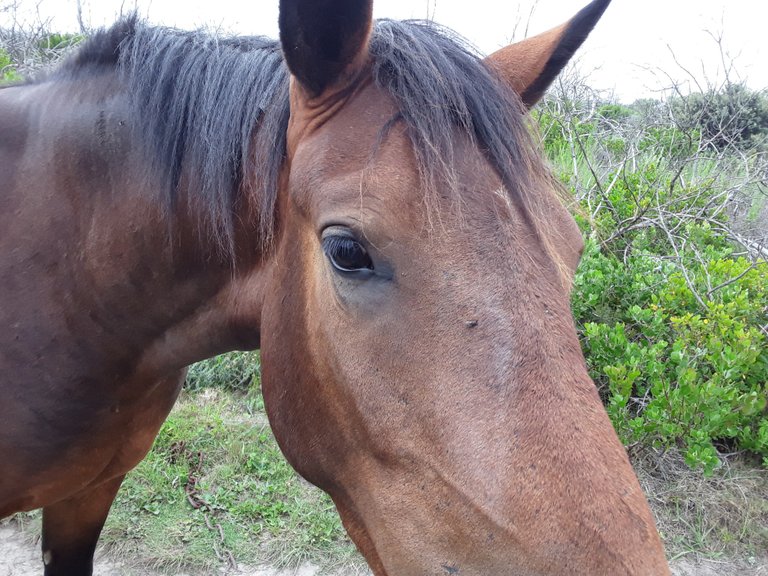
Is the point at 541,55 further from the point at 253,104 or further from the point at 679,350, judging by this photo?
the point at 679,350

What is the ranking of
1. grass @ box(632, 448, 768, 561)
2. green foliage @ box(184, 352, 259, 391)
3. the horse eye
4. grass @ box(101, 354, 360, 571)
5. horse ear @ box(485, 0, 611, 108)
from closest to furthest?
1. the horse eye
2. horse ear @ box(485, 0, 611, 108)
3. grass @ box(101, 354, 360, 571)
4. grass @ box(632, 448, 768, 561)
5. green foliage @ box(184, 352, 259, 391)

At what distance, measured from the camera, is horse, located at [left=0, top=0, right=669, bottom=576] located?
97 centimetres

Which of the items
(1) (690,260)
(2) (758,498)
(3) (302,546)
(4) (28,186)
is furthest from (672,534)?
(4) (28,186)

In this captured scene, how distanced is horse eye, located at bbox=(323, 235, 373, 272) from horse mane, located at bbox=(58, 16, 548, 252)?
196 mm

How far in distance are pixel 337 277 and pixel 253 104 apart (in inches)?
23.8

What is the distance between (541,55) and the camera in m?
1.47

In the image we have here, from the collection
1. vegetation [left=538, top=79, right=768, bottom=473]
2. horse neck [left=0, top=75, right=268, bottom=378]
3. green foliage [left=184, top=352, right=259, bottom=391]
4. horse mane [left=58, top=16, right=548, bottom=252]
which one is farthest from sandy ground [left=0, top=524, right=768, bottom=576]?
horse mane [left=58, top=16, right=548, bottom=252]

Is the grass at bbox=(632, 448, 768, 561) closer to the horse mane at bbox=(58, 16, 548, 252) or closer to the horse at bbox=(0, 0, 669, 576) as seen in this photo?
the horse at bbox=(0, 0, 669, 576)

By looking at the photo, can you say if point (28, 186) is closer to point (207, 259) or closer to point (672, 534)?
point (207, 259)

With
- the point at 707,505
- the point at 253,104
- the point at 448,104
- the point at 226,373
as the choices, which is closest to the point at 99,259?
the point at 253,104

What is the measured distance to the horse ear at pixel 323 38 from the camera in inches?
45.4

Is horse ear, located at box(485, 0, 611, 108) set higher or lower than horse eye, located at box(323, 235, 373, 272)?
higher

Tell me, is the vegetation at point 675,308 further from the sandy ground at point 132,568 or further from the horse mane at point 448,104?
the horse mane at point 448,104

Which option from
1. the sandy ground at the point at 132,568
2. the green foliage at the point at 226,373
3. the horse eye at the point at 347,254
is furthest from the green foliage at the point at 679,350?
the green foliage at the point at 226,373
